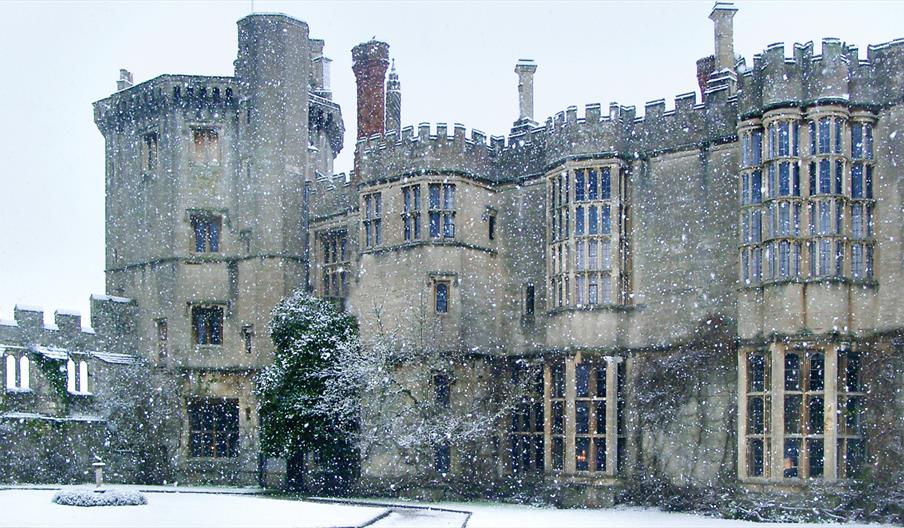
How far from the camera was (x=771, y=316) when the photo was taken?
23.7m

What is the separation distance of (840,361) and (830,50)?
20.6 ft

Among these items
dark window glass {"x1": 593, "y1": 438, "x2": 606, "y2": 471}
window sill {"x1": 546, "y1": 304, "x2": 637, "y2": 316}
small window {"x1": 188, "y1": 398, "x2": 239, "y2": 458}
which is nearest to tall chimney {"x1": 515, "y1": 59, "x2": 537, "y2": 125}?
window sill {"x1": 546, "y1": 304, "x2": 637, "y2": 316}

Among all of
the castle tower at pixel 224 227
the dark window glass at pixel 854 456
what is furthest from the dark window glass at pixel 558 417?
the castle tower at pixel 224 227

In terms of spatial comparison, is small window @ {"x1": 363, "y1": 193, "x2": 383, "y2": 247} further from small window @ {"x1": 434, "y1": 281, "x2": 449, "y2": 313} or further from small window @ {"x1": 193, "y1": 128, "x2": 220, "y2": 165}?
small window @ {"x1": 193, "y1": 128, "x2": 220, "y2": 165}

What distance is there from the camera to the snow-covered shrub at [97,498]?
23.4 meters

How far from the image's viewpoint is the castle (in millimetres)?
23531

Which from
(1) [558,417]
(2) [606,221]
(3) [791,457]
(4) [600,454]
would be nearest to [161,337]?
(1) [558,417]

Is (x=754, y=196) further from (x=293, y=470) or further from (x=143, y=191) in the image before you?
(x=143, y=191)

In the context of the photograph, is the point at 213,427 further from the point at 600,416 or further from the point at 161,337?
the point at 600,416

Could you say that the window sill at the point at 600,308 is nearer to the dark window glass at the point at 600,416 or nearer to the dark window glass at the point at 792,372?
the dark window glass at the point at 600,416

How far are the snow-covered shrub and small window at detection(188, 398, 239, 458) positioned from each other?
362 inches

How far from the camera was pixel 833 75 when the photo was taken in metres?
23.5

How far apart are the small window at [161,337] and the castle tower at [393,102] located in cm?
Answer: 888

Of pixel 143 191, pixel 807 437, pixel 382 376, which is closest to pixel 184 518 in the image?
pixel 382 376
